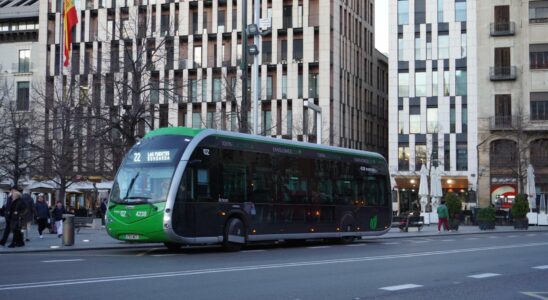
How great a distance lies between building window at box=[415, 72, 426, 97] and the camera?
7375 cm

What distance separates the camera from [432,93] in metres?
73.7

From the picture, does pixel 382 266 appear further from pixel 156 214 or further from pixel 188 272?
pixel 156 214

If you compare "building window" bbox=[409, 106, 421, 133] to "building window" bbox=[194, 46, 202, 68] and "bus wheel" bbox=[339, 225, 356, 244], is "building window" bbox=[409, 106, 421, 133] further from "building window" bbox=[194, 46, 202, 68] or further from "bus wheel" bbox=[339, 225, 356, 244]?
"bus wheel" bbox=[339, 225, 356, 244]

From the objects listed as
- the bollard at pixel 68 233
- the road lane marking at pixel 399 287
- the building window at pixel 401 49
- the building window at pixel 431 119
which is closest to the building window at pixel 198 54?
the building window at pixel 401 49

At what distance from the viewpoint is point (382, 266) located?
16688 mm

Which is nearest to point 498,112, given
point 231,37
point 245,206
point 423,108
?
point 423,108

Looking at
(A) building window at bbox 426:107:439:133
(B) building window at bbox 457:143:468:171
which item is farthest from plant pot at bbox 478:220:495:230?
(A) building window at bbox 426:107:439:133

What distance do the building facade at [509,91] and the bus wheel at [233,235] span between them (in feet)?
158

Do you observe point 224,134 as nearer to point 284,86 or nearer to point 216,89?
point 284,86

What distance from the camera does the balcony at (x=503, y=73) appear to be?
69000 mm

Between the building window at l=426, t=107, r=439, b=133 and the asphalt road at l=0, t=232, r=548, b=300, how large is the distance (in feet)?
174

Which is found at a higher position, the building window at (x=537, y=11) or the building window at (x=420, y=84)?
the building window at (x=537, y=11)

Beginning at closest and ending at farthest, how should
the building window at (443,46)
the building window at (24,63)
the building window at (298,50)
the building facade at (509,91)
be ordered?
the building facade at (509,91), the building window at (298,50), the building window at (443,46), the building window at (24,63)

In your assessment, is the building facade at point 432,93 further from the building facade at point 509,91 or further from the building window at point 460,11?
the building facade at point 509,91
